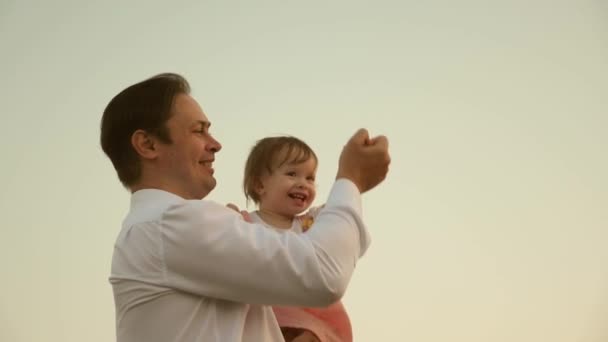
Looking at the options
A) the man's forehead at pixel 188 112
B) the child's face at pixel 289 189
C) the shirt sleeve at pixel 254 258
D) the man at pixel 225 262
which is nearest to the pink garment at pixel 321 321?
the child's face at pixel 289 189

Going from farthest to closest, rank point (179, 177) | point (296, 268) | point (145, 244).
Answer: point (179, 177) → point (145, 244) → point (296, 268)

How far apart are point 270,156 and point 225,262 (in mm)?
1620

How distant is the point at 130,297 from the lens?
5.20 feet

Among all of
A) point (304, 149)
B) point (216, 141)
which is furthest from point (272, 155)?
point (216, 141)

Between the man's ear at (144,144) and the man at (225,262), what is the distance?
100mm

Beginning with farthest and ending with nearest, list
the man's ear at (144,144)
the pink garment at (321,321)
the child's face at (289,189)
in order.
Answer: the child's face at (289,189)
the pink garment at (321,321)
the man's ear at (144,144)

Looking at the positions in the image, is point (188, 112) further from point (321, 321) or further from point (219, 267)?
point (321, 321)

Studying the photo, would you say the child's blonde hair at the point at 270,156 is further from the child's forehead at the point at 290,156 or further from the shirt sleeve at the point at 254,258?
the shirt sleeve at the point at 254,258

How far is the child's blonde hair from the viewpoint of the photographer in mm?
3045

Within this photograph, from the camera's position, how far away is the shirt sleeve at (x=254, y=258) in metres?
1.45

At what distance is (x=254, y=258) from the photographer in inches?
57.2

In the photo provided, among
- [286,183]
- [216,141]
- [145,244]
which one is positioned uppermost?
[286,183]

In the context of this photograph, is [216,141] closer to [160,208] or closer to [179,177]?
[179,177]

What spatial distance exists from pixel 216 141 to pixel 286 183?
1068 mm
